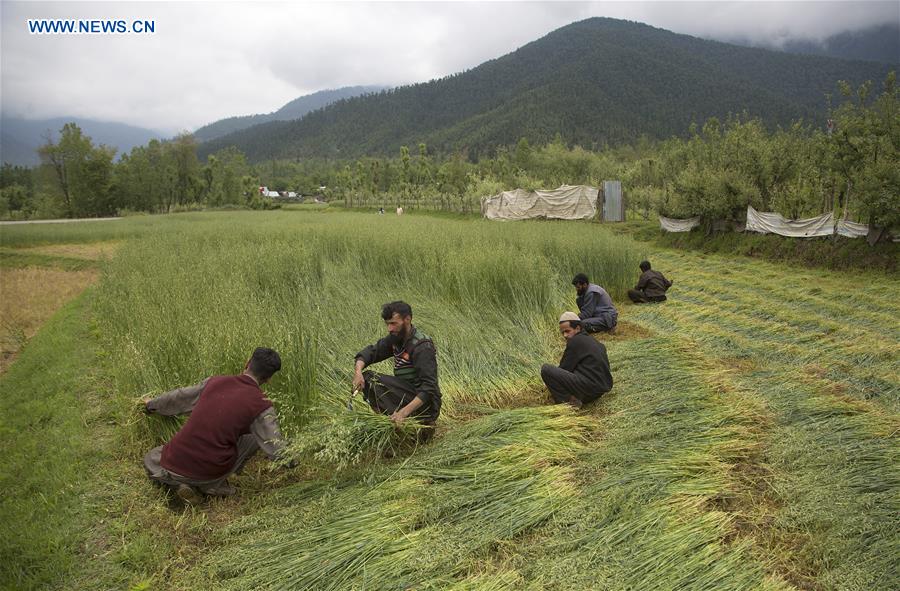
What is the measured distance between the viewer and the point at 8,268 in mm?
16016

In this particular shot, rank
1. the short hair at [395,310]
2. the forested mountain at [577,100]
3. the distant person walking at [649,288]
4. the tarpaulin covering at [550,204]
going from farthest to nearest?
the forested mountain at [577,100], the tarpaulin covering at [550,204], the distant person walking at [649,288], the short hair at [395,310]

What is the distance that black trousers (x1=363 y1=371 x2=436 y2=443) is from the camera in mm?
3973

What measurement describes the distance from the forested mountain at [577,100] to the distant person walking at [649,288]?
9105 centimetres

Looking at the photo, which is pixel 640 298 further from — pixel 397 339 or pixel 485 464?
pixel 485 464

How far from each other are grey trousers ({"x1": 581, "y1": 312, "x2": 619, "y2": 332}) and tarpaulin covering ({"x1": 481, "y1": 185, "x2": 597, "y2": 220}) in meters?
15.5

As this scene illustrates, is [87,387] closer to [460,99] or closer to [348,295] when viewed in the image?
[348,295]

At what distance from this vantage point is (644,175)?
103ft

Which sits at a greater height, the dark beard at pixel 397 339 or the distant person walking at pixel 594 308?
the dark beard at pixel 397 339

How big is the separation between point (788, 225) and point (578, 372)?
1124 cm

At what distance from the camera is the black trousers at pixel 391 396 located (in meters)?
3.97

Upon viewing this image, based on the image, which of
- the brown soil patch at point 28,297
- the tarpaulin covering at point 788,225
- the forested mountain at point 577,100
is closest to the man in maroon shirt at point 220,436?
the brown soil patch at point 28,297

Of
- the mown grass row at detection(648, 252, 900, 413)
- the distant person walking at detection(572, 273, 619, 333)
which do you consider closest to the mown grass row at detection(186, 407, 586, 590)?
the mown grass row at detection(648, 252, 900, 413)

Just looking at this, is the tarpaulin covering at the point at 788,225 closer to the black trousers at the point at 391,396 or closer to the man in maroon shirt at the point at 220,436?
the black trousers at the point at 391,396

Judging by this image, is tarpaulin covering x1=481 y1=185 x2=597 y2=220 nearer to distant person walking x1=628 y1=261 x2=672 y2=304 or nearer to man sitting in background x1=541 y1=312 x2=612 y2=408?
distant person walking x1=628 y1=261 x2=672 y2=304
